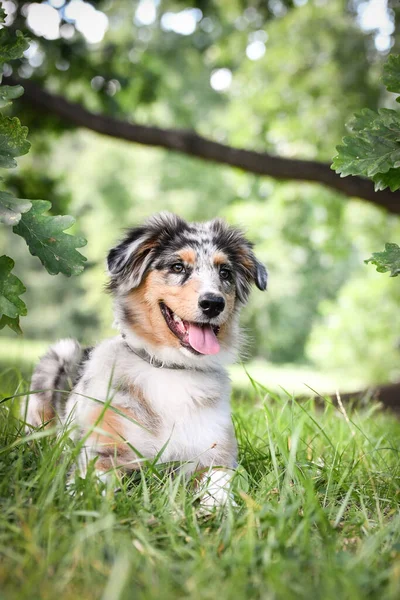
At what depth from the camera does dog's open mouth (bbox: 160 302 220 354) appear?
Result: 11.3 feet

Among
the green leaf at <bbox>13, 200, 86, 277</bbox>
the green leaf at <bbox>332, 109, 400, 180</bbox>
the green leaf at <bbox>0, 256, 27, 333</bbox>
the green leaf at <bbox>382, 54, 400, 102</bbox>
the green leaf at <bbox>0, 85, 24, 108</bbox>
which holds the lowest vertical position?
the green leaf at <bbox>0, 256, 27, 333</bbox>

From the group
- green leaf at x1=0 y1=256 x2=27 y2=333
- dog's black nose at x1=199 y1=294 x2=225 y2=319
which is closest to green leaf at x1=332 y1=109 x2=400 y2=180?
dog's black nose at x1=199 y1=294 x2=225 y2=319

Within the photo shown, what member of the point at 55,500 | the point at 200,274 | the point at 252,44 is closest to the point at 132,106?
the point at 252,44

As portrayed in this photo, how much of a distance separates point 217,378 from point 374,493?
3.51 ft

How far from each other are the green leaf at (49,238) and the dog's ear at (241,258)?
125 cm

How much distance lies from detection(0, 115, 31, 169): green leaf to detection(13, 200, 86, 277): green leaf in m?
0.23

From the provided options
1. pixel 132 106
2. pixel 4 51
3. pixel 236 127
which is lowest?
pixel 236 127

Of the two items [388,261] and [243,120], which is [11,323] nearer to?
[388,261]

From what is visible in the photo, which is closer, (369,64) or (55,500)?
(55,500)

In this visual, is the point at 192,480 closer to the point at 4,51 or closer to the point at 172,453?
the point at 172,453

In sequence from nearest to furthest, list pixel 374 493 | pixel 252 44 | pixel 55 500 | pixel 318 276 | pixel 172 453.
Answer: pixel 55 500 → pixel 374 493 → pixel 172 453 → pixel 252 44 → pixel 318 276

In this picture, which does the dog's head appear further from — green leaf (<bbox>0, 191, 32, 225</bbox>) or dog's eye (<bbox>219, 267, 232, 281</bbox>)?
green leaf (<bbox>0, 191, 32, 225</bbox>)

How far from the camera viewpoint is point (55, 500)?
237 cm

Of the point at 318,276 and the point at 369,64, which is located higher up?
the point at 369,64
